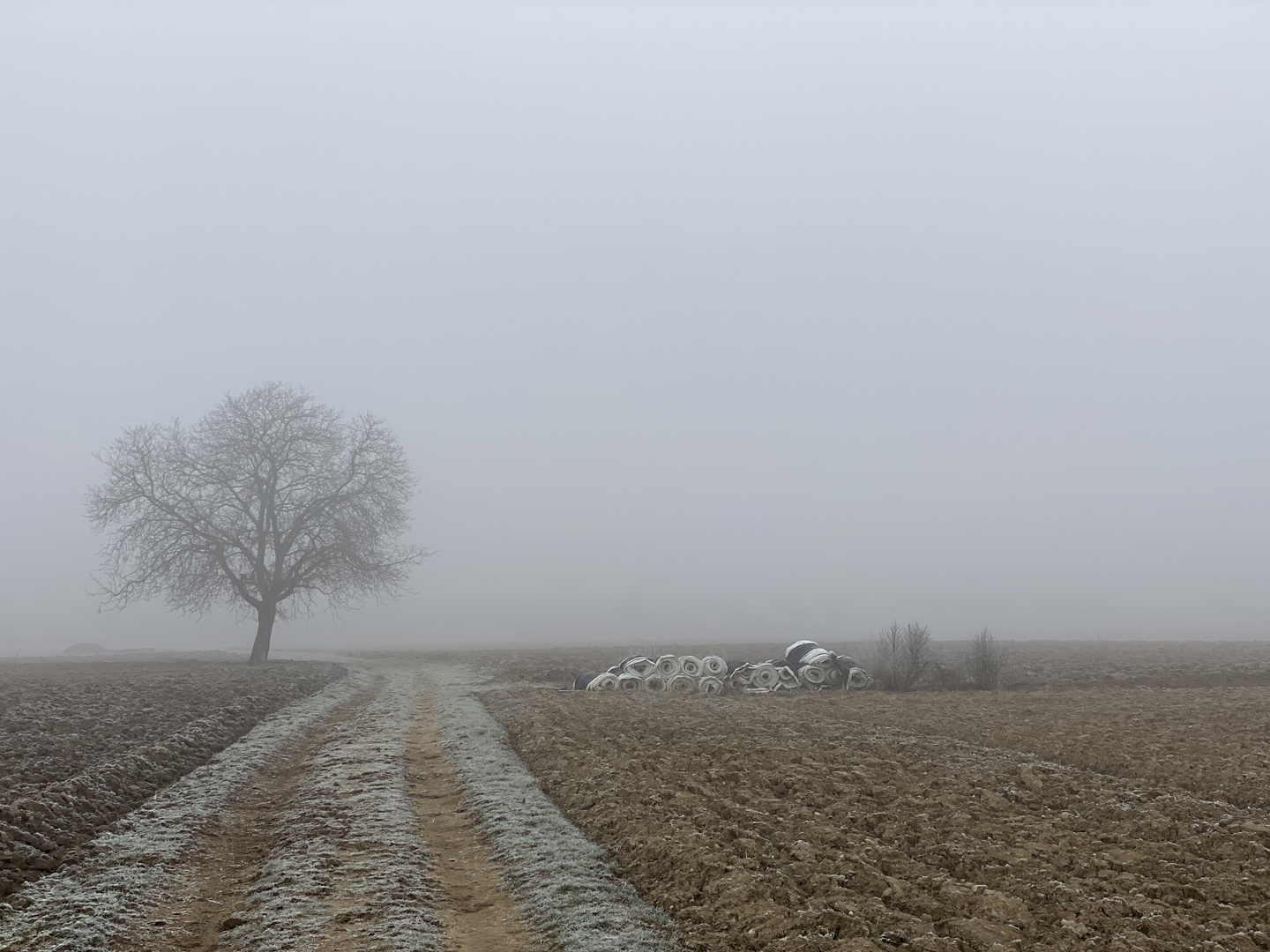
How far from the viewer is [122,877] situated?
7.70m

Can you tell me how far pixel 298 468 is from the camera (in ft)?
138

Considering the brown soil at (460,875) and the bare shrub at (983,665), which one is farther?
the bare shrub at (983,665)

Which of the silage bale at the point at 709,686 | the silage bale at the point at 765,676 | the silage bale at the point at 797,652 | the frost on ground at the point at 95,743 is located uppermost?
the silage bale at the point at 797,652

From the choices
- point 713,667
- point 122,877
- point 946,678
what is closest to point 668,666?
point 713,667

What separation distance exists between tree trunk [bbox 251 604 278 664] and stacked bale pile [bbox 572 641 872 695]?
2048 centimetres


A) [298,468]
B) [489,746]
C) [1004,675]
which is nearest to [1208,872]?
[489,746]

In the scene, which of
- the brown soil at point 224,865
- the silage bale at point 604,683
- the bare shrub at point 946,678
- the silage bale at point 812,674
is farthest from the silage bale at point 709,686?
the brown soil at point 224,865

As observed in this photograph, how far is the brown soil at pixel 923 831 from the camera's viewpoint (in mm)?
6047

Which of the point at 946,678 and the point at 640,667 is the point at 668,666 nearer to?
the point at 640,667

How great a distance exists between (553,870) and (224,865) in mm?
3735

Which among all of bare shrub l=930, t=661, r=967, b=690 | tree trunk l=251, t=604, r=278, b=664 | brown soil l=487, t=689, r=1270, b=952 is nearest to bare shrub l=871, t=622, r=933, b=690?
bare shrub l=930, t=661, r=967, b=690

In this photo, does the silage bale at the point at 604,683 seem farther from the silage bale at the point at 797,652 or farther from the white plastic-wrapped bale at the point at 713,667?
the silage bale at the point at 797,652

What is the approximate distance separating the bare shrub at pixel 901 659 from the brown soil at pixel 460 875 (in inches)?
787

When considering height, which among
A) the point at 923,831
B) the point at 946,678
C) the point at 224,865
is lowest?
the point at 946,678
